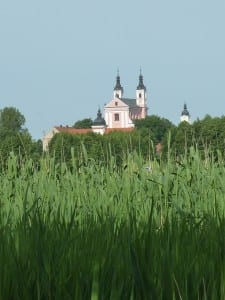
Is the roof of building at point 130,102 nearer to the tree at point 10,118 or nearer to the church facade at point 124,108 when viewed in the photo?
the church facade at point 124,108

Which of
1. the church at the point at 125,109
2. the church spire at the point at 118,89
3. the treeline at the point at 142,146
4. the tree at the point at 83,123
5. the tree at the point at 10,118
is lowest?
the treeline at the point at 142,146

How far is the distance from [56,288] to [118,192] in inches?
105

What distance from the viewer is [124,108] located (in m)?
166

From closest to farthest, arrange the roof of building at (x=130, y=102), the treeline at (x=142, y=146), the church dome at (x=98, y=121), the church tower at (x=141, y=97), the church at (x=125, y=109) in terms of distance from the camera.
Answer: the treeline at (x=142, y=146)
the church dome at (x=98, y=121)
the church at (x=125, y=109)
the roof of building at (x=130, y=102)
the church tower at (x=141, y=97)

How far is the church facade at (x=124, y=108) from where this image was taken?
538ft

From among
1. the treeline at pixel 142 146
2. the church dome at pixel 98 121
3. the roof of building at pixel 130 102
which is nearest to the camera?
the treeline at pixel 142 146

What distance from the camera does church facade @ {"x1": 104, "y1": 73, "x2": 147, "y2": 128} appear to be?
164 meters

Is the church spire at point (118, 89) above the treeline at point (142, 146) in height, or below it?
above

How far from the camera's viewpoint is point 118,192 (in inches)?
174

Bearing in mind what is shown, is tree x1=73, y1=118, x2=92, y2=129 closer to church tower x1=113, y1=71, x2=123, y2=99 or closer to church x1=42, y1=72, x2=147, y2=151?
church x1=42, y1=72, x2=147, y2=151

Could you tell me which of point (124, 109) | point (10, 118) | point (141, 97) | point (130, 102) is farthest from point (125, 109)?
point (10, 118)

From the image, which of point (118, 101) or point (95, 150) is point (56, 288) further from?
point (118, 101)

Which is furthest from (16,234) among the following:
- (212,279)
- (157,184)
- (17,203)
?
(157,184)

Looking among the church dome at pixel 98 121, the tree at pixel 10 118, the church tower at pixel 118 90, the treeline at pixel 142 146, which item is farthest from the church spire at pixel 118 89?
the treeline at pixel 142 146
